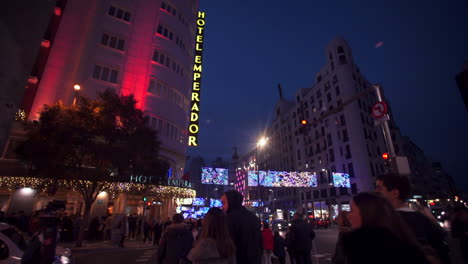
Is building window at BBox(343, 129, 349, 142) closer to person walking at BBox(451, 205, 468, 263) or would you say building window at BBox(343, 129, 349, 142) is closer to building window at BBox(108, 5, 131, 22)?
building window at BBox(108, 5, 131, 22)

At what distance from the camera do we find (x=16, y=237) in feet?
20.6

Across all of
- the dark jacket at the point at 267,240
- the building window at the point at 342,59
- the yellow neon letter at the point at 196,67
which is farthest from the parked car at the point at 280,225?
the building window at the point at 342,59

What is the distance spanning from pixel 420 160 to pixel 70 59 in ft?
365

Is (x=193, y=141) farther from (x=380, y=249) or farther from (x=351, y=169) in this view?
(x=351, y=169)

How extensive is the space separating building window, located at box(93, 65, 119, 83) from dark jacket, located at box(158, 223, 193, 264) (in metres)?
25.2

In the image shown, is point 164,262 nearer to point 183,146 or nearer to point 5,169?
point 5,169

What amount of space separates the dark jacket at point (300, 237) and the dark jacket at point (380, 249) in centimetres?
628

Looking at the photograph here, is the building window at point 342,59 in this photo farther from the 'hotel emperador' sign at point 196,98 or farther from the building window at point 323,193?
the 'hotel emperador' sign at point 196,98

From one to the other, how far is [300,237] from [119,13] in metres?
32.1

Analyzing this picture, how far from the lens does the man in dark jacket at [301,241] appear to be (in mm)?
7551

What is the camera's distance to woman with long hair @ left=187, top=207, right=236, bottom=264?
3.27m

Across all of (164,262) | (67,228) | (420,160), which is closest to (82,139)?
(67,228)

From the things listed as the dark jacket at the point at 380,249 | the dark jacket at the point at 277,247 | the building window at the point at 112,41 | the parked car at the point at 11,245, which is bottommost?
the dark jacket at the point at 277,247

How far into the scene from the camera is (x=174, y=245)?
5070 millimetres
